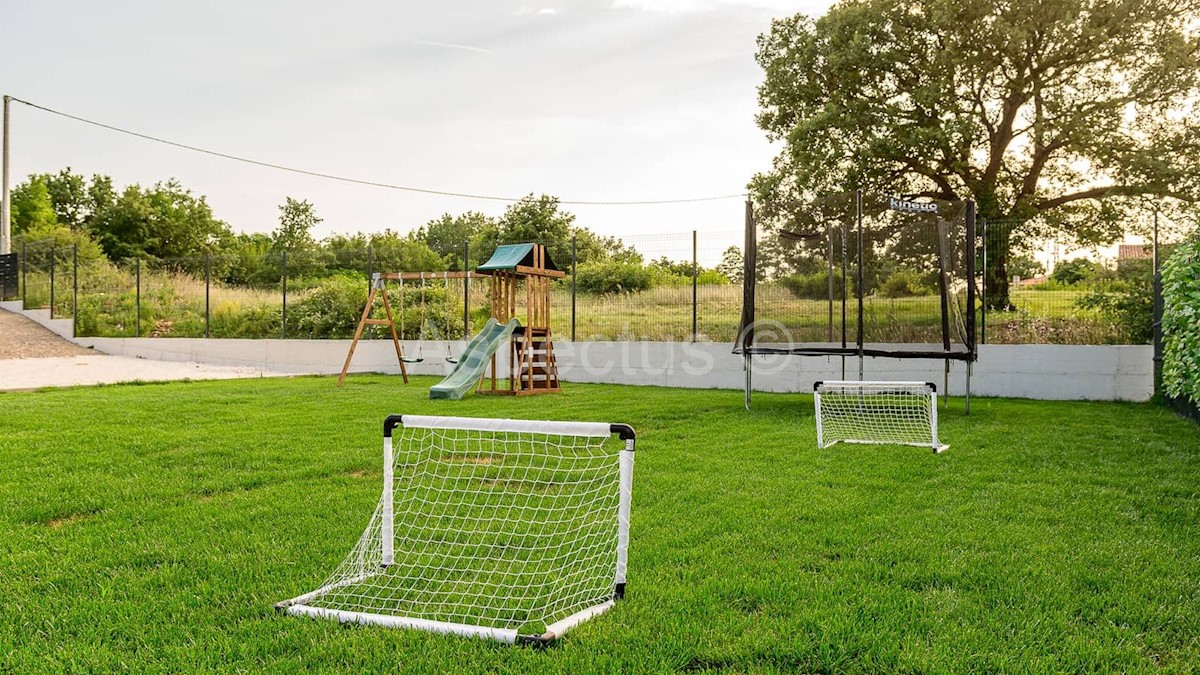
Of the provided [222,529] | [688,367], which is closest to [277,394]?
[688,367]

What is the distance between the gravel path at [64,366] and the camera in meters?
13.9

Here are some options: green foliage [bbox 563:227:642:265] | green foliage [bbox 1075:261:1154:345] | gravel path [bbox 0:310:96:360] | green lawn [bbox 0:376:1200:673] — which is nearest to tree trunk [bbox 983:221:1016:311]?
green foliage [bbox 1075:261:1154:345]

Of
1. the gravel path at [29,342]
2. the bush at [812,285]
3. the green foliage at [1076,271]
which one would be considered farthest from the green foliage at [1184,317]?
the gravel path at [29,342]

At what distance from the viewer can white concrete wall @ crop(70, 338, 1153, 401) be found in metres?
11.7

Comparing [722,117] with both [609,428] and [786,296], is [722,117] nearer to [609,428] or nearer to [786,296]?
[786,296]

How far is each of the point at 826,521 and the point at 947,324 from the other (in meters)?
6.48

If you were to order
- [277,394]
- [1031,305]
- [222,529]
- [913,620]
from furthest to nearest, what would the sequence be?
[1031,305] → [277,394] → [222,529] → [913,620]

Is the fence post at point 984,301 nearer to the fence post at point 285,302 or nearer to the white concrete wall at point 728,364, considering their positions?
the white concrete wall at point 728,364

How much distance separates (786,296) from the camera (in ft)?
38.3

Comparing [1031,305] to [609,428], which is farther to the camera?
[1031,305]

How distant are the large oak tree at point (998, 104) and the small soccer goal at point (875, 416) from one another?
8.23 metres

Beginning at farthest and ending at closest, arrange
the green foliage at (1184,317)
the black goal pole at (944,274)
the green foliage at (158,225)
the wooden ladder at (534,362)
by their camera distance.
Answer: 1. the green foliage at (158,225)
2. the wooden ladder at (534,362)
3. the black goal pole at (944,274)
4. the green foliage at (1184,317)

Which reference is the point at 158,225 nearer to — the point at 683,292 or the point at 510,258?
the point at 510,258

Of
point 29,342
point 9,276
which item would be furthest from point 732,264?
point 9,276
